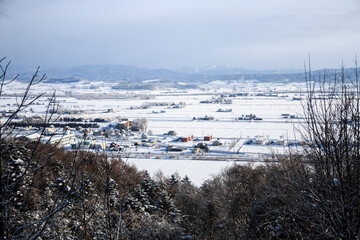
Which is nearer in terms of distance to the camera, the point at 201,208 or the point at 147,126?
the point at 201,208

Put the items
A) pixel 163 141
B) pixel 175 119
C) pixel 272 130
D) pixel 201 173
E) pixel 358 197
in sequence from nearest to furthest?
pixel 358 197 → pixel 201 173 → pixel 163 141 → pixel 272 130 → pixel 175 119

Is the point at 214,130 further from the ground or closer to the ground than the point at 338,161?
closer to the ground

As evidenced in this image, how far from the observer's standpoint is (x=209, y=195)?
912 cm

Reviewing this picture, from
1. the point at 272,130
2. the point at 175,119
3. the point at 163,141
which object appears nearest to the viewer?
the point at 163,141

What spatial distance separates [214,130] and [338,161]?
1014 inches

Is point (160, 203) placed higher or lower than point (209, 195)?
higher

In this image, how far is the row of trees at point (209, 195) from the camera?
188 cm

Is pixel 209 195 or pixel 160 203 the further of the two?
pixel 209 195

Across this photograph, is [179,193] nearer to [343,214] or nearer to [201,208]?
[201,208]

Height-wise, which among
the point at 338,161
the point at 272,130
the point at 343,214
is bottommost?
the point at 272,130

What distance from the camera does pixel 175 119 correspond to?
35.5 metres

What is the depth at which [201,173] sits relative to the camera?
47.2ft

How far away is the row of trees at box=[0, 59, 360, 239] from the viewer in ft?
6.18

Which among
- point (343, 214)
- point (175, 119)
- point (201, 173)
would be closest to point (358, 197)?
A: point (343, 214)
